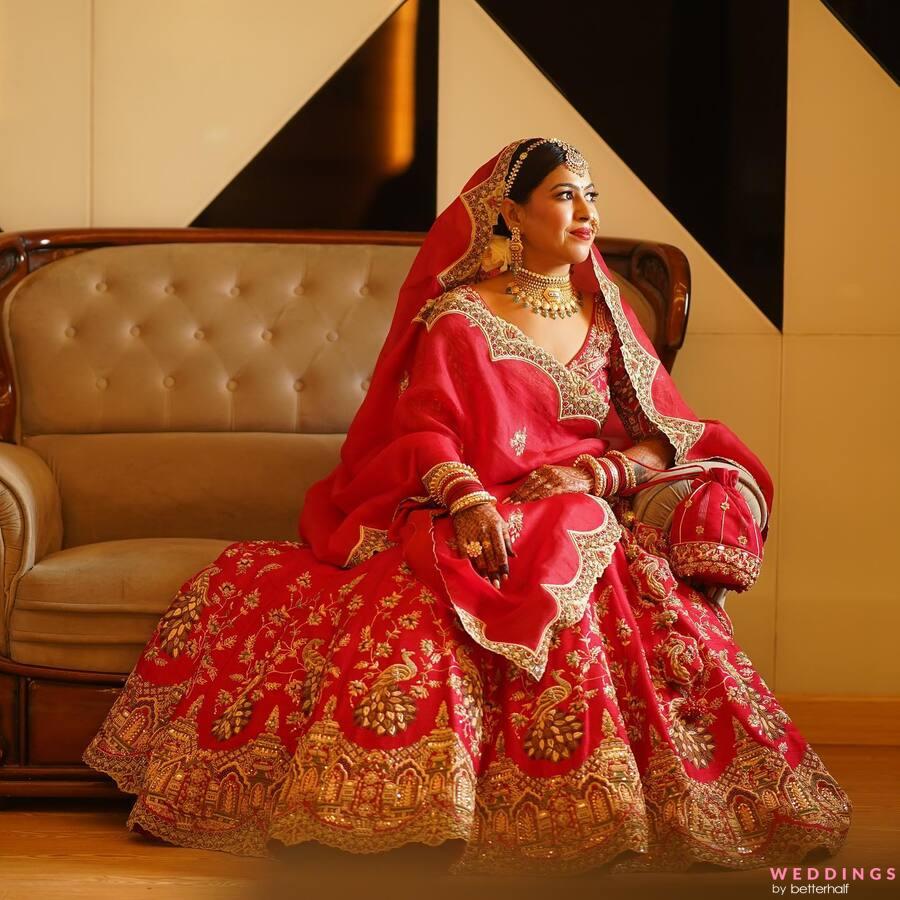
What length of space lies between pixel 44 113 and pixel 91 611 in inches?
70.4

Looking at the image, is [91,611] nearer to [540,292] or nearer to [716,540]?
[540,292]

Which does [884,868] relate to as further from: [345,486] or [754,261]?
[754,261]

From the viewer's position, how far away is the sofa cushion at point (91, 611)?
2525mm

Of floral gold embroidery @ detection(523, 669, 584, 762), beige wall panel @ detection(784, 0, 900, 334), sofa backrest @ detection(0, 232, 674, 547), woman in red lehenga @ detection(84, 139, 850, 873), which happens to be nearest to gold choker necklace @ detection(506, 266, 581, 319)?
woman in red lehenga @ detection(84, 139, 850, 873)

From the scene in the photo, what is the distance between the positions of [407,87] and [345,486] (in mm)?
1595

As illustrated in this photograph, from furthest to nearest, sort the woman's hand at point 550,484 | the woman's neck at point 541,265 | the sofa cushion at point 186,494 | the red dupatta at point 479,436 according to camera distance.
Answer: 1. the sofa cushion at point 186,494
2. the woman's neck at point 541,265
3. the woman's hand at point 550,484
4. the red dupatta at point 479,436

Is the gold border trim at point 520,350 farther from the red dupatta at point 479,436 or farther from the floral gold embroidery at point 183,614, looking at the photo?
the floral gold embroidery at point 183,614

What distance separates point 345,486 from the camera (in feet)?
8.41

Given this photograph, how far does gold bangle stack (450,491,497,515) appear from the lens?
7.15ft

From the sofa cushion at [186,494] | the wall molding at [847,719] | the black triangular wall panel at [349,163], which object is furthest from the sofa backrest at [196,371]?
the wall molding at [847,719]

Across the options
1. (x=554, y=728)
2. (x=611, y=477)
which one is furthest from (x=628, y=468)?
(x=554, y=728)

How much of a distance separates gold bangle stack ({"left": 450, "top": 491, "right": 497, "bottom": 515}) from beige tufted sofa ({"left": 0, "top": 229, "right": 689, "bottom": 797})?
0.99 metres

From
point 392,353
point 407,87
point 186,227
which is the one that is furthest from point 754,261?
point 186,227

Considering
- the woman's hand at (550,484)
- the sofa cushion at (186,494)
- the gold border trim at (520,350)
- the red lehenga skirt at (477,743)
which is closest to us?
the red lehenga skirt at (477,743)
